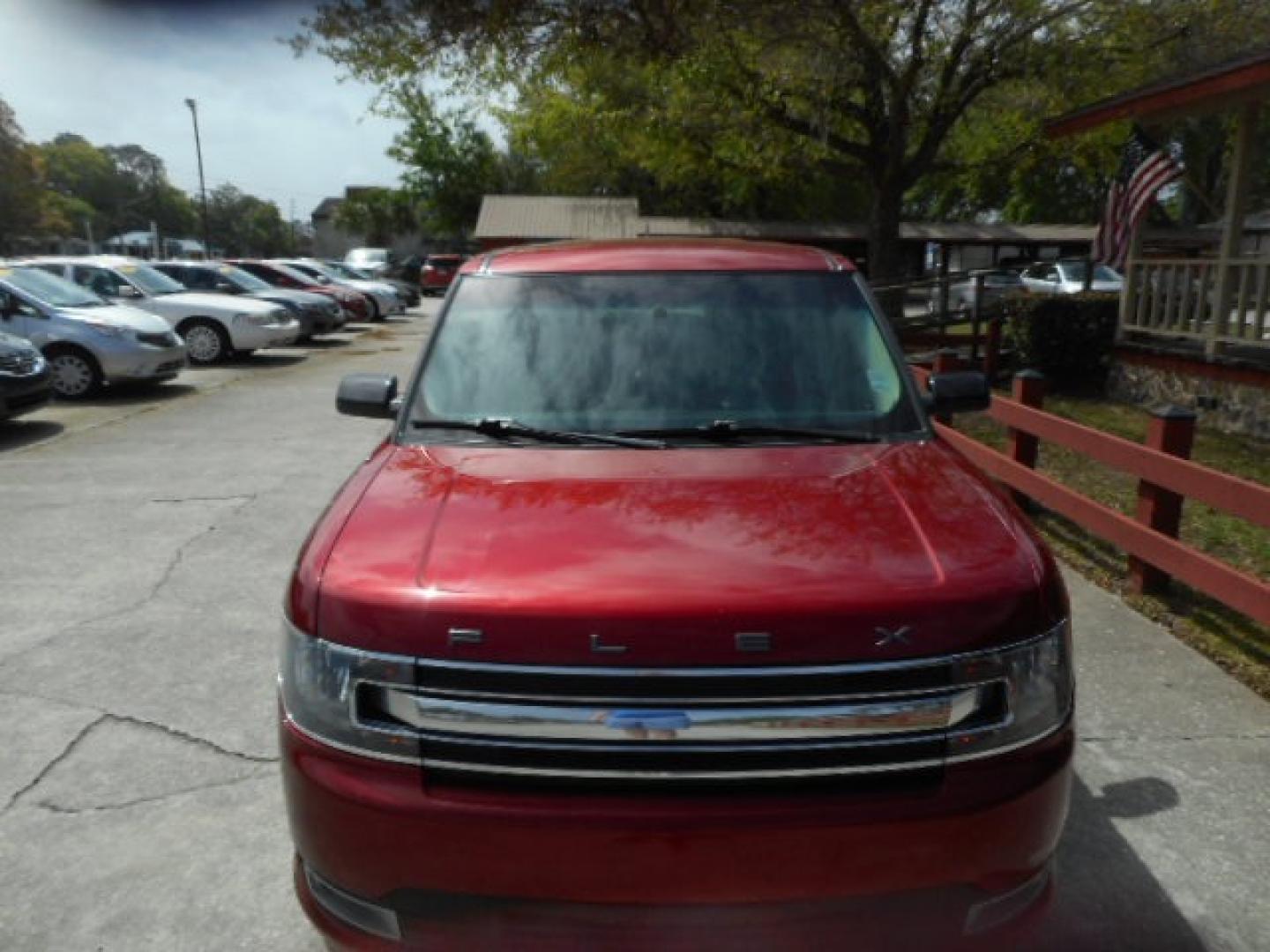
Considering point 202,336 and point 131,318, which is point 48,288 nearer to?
point 131,318

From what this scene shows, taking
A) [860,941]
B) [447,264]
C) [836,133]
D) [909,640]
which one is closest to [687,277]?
[909,640]

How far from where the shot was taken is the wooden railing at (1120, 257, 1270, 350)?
32.4 ft

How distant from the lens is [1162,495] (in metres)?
5.01

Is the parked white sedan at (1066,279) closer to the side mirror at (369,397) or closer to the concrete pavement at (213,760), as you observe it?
the concrete pavement at (213,760)

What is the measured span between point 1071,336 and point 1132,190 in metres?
1.83

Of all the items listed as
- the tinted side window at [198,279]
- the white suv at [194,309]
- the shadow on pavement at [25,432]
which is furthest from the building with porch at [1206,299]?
the tinted side window at [198,279]

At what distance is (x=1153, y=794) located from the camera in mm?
3389

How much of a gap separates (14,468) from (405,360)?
363 inches

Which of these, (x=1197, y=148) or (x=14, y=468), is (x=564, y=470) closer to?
(x=14, y=468)

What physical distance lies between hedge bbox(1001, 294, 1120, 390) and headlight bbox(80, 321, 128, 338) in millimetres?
11429

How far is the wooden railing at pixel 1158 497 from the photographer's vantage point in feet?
14.1

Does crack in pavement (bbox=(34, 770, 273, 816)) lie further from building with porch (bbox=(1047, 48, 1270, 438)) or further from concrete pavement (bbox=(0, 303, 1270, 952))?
building with porch (bbox=(1047, 48, 1270, 438))

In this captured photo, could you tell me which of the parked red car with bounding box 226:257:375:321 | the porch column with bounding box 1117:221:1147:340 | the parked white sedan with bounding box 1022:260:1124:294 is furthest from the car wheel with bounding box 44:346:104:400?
the parked white sedan with bounding box 1022:260:1124:294

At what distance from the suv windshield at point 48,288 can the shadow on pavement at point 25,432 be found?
2.25 meters
